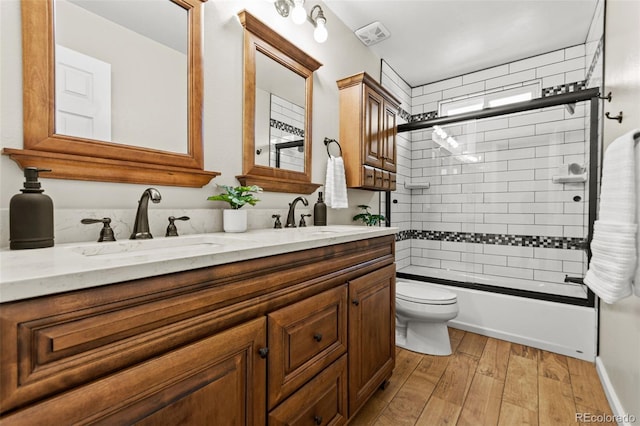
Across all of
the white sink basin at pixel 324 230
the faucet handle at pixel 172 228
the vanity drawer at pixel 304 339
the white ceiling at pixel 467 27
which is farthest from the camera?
the white ceiling at pixel 467 27

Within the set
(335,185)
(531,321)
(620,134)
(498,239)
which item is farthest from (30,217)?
(498,239)

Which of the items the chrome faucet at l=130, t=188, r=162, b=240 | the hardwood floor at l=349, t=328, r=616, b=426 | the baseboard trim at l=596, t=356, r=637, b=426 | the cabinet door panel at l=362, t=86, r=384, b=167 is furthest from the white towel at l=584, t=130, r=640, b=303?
the chrome faucet at l=130, t=188, r=162, b=240

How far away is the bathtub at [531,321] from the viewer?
2084 millimetres

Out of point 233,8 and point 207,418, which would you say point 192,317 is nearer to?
point 207,418

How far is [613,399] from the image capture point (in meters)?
1.51

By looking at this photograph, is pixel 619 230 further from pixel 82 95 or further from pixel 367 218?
pixel 82 95

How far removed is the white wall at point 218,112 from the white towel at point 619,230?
146 cm

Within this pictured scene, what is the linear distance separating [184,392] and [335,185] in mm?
1566

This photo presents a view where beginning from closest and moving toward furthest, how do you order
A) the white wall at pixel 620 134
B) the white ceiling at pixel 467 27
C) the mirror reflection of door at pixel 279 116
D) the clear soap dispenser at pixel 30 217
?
the clear soap dispenser at pixel 30 217
the white wall at pixel 620 134
the mirror reflection of door at pixel 279 116
the white ceiling at pixel 467 27

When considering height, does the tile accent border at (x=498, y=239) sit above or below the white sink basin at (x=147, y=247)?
below

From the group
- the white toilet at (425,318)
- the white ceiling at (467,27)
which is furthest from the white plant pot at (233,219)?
the white ceiling at (467,27)

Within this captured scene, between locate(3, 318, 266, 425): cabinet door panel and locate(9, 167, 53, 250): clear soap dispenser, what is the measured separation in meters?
0.53

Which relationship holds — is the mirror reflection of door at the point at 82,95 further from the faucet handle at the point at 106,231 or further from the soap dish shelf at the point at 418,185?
the soap dish shelf at the point at 418,185

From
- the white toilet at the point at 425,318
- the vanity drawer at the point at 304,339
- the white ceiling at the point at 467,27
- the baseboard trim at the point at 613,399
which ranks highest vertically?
the white ceiling at the point at 467,27
